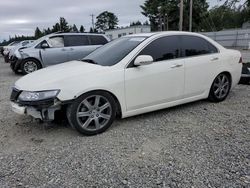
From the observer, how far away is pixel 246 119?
179 inches

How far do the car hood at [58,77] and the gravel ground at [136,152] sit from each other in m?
0.79

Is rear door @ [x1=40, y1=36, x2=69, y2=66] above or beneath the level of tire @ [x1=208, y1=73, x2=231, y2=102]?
above

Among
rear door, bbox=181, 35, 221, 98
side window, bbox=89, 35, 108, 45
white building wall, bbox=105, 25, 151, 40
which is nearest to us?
rear door, bbox=181, 35, 221, 98

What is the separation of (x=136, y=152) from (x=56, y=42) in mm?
8475

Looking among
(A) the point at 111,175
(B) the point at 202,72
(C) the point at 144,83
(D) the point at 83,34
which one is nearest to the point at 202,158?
(A) the point at 111,175

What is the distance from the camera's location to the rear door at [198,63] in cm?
489

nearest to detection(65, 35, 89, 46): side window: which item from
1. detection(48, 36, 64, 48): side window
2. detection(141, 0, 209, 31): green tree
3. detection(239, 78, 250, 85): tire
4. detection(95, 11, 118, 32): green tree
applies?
detection(48, 36, 64, 48): side window

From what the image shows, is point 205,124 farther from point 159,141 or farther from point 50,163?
point 50,163

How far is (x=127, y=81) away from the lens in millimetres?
4141

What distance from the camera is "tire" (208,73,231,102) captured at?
5.40 meters

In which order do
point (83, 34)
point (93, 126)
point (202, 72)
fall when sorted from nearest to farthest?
point (93, 126), point (202, 72), point (83, 34)

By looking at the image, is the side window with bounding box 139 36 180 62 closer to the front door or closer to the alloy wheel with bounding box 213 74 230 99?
the front door

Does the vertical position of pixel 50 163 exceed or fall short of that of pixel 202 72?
it falls short

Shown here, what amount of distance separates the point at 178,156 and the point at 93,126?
54.9 inches
